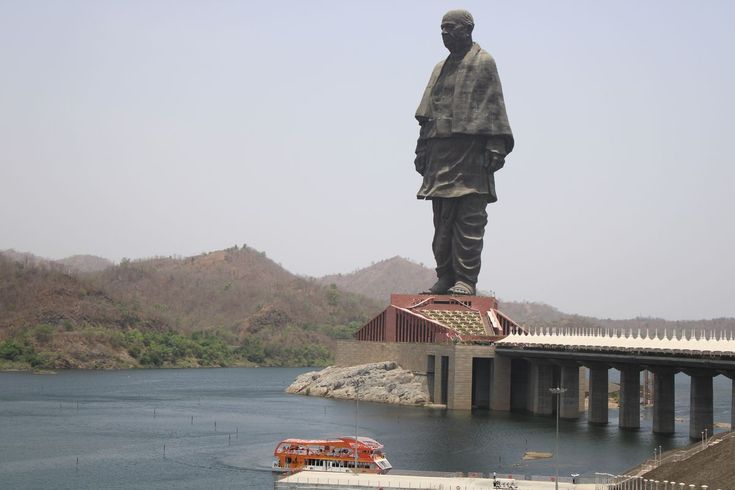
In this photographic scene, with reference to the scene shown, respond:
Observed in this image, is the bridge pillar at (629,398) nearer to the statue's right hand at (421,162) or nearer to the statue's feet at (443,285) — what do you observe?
the statue's feet at (443,285)

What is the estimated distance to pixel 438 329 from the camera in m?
119

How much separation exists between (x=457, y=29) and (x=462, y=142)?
36.6 ft

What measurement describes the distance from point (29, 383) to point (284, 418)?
5397 centimetres

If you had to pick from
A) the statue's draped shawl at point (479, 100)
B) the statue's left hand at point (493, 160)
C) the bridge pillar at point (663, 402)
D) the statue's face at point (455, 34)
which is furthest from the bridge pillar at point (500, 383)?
the statue's face at point (455, 34)

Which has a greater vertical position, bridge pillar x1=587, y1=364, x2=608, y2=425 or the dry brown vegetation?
A: bridge pillar x1=587, y1=364, x2=608, y2=425

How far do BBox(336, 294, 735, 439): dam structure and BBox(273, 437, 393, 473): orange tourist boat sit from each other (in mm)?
25326

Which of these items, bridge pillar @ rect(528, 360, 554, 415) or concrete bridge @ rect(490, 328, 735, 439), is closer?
concrete bridge @ rect(490, 328, 735, 439)

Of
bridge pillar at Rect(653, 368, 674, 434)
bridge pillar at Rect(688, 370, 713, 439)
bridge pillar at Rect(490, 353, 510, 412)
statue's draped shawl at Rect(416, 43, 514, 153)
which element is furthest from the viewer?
statue's draped shawl at Rect(416, 43, 514, 153)

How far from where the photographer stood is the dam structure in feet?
288

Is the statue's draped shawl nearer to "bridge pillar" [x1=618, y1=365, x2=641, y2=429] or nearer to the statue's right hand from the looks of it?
the statue's right hand

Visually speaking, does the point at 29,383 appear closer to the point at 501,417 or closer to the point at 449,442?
the point at 501,417

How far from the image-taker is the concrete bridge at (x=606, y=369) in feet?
285

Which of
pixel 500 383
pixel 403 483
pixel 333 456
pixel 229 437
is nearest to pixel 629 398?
pixel 500 383

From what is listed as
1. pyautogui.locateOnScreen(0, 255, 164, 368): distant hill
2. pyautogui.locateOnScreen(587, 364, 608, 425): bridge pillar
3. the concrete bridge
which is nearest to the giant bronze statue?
the concrete bridge
